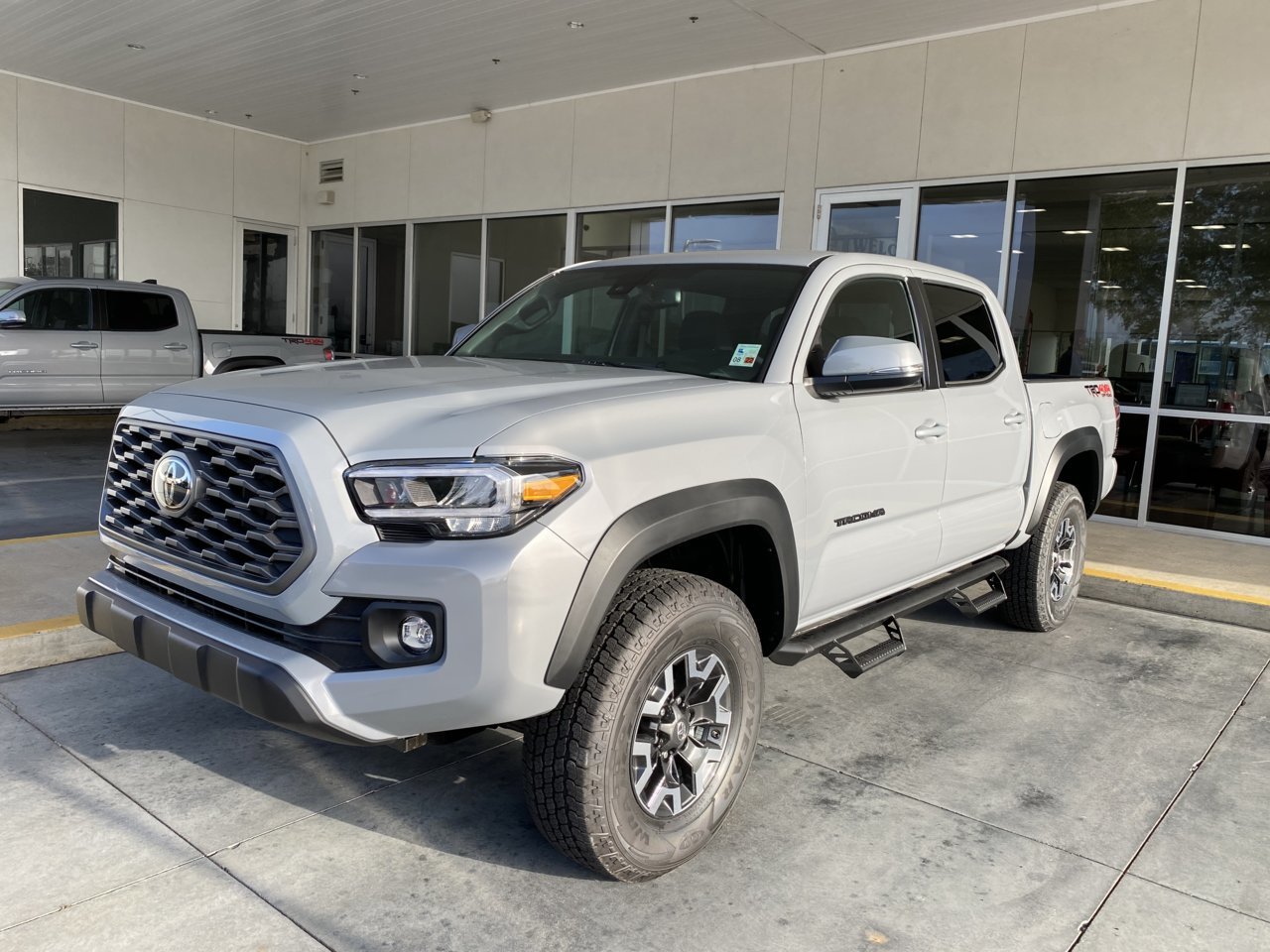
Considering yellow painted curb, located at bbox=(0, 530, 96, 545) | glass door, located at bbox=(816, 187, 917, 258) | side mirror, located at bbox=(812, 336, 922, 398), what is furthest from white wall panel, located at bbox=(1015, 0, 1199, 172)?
yellow painted curb, located at bbox=(0, 530, 96, 545)

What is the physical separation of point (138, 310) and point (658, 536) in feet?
37.1

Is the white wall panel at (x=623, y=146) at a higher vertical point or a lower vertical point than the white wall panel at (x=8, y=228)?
higher

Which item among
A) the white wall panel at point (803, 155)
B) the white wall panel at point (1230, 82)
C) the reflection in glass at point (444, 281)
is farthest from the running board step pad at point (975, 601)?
the reflection in glass at point (444, 281)

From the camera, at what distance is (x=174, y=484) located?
9.25 feet

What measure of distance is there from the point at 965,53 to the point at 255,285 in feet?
38.4

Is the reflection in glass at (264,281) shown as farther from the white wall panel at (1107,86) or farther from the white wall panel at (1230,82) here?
the white wall panel at (1230,82)

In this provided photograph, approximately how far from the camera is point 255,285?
16.2m

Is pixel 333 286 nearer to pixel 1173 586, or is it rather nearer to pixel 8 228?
pixel 8 228

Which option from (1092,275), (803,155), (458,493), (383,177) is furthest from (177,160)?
(458,493)

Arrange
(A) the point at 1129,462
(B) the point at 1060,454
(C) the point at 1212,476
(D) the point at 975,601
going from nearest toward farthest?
(D) the point at 975,601
(B) the point at 1060,454
(C) the point at 1212,476
(A) the point at 1129,462

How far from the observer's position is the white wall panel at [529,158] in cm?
1243

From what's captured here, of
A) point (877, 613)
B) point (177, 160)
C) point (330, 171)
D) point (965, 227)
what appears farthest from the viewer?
point (330, 171)

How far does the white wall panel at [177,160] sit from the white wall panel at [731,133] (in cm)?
816

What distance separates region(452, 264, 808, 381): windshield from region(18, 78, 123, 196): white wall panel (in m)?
12.3
